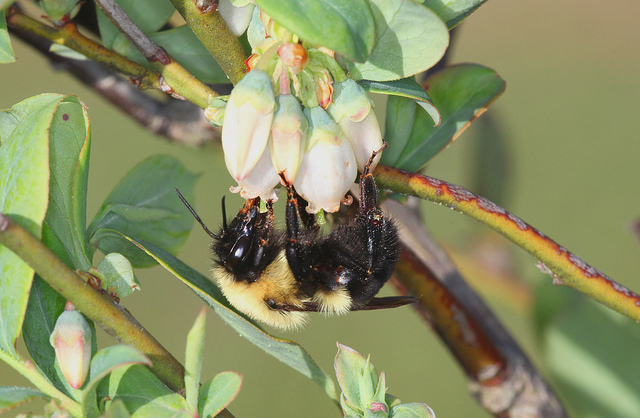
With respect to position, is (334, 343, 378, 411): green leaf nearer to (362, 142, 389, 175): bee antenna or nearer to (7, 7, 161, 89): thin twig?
(362, 142, 389, 175): bee antenna

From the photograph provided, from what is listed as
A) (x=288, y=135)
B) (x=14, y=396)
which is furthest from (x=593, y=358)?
(x=14, y=396)

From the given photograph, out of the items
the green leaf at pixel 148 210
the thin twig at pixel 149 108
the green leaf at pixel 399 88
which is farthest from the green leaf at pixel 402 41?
the thin twig at pixel 149 108

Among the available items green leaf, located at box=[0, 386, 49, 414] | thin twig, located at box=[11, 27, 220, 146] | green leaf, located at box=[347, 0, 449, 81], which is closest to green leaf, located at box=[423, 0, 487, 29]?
green leaf, located at box=[347, 0, 449, 81]

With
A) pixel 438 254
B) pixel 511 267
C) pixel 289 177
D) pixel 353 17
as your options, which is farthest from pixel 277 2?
pixel 511 267

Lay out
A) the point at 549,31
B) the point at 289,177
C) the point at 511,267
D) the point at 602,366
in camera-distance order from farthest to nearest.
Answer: the point at 549,31, the point at 511,267, the point at 602,366, the point at 289,177

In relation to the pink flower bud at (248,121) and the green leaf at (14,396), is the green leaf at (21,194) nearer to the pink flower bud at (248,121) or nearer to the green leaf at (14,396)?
the green leaf at (14,396)

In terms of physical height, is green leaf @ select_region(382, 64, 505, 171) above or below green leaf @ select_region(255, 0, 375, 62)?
below

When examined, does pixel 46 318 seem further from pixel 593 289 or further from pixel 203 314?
pixel 593 289

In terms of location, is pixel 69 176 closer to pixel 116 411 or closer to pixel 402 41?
pixel 116 411
